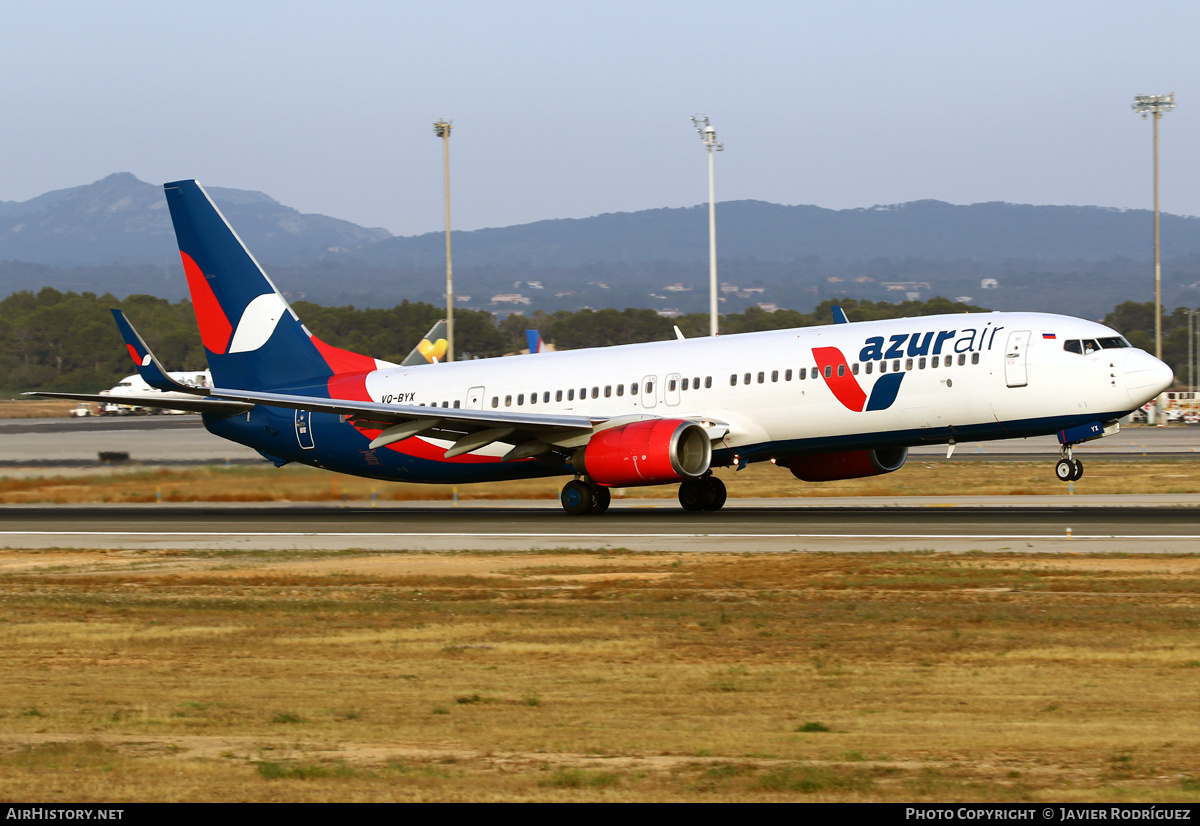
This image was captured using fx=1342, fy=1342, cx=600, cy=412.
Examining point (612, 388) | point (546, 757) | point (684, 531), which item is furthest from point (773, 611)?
point (612, 388)

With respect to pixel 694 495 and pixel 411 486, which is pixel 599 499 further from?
pixel 411 486

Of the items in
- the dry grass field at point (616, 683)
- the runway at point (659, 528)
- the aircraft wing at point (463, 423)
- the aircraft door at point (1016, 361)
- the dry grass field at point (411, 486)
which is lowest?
the dry grass field at point (616, 683)

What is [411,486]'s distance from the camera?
134 feet

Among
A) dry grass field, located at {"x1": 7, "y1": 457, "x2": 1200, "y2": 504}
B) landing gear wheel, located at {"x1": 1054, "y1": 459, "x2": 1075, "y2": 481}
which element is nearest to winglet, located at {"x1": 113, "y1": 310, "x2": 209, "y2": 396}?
dry grass field, located at {"x1": 7, "y1": 457, "x2": 1200, "y2": 504}

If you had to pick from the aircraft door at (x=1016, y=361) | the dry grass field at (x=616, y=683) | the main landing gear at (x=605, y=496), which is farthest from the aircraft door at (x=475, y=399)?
the dry grass field at (x=616, y=683)

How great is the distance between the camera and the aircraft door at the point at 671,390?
30.5 meters

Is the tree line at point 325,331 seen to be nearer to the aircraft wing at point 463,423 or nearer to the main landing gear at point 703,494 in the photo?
the main landing gear at point 703,494

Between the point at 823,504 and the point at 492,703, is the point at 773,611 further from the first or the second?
the point at 823,504

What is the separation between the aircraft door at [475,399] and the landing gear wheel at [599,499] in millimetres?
4137

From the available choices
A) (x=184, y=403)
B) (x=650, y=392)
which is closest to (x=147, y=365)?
(x=184, y=403)

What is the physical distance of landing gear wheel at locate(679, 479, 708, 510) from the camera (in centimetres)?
3130

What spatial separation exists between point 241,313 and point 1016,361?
64.5ft
